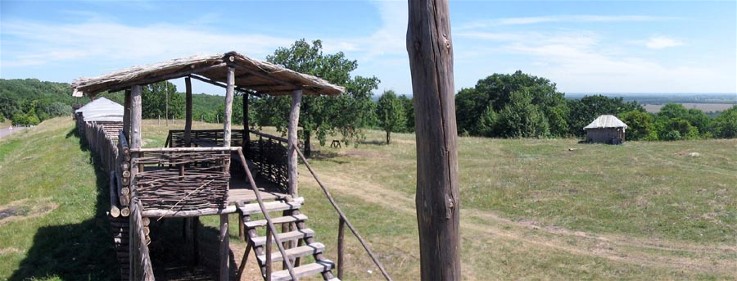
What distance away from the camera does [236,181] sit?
46.4 ft

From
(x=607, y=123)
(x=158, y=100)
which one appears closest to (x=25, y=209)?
(x=607, y=123)

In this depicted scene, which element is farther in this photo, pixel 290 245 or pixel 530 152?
pixel 530 152

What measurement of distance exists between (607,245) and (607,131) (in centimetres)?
3116

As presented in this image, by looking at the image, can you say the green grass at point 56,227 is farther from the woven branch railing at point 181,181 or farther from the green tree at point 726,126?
the green tree at point 726,126

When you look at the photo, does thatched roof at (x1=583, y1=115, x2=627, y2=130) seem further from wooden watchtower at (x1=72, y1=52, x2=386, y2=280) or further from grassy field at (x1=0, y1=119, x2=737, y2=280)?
wooden watchtower at (x1=72, y1=52, x2=386, y2=280)

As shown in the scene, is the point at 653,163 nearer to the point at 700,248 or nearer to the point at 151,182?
the point at 700,248

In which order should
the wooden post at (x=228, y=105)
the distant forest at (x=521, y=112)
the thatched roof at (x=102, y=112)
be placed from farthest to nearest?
the distant forest at (x=521, y=112)
the thatched roof at (x=102, y=112)
the wooden post at (x=228, y=105)

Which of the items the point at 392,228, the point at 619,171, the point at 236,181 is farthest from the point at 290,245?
the point at 619,171

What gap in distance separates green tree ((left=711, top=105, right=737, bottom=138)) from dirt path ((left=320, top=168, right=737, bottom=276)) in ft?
266

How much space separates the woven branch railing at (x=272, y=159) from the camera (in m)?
13.3

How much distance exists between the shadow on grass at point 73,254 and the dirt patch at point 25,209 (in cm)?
241

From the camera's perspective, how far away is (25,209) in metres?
18.5

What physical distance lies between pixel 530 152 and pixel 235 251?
30283mm

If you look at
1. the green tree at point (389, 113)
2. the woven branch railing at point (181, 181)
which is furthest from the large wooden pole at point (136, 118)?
the green tree at point (389, 113)
